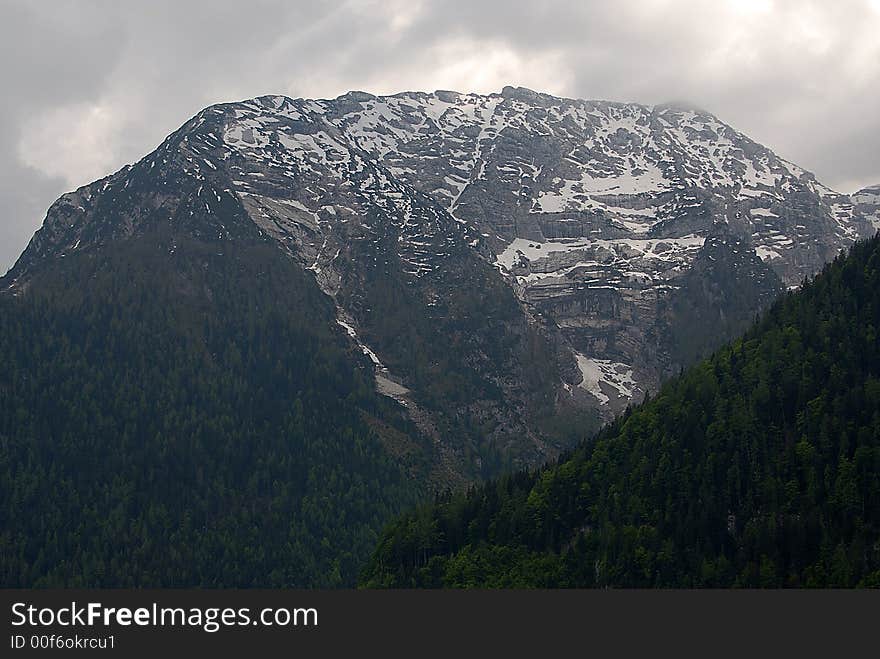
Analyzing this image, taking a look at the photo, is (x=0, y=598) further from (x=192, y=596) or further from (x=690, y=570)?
(x=690, y=570)

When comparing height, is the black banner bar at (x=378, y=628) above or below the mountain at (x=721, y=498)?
below

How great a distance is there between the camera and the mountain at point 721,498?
15125 cm

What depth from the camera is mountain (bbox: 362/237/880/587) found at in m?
151

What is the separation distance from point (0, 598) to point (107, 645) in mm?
19082

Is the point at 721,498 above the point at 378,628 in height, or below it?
above

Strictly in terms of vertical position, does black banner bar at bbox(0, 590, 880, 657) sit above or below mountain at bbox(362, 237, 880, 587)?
below

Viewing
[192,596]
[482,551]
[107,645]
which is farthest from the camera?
[482,551]

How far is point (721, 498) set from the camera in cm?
16662

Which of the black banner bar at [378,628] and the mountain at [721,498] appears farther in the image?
the mountain at [721,498]

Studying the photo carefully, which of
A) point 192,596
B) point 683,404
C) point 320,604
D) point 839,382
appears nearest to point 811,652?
point 320,604

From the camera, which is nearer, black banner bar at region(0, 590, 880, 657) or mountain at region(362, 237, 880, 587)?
black banner bar at region(0, 590, 880, 657)

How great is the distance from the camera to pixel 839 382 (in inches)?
6885

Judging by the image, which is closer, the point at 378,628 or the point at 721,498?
the point at 378,628

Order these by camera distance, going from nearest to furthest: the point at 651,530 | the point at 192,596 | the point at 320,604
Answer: the point at 192,596 < the point at 320,604 < the point at 651,530
